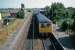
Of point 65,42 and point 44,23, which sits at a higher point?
point 44,23

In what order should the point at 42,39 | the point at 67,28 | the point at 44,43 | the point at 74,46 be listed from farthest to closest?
1. the point at 67,28
2. the point at 42,39
3. the point at 44,43
4. the point at 74,46

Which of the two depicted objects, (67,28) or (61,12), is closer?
(67,28)

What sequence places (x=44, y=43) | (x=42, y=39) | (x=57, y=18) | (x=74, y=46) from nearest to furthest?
(x=74, y=46)
(x=44, y=43)
(x=42, y=39)
(x=57, y=18)

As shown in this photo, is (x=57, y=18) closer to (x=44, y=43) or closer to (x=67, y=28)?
(x=67, y=28)

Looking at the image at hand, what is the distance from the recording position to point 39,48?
60.4 feet

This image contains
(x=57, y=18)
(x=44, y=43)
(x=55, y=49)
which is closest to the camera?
(x=55, y=49)

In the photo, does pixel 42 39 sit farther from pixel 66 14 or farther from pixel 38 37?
pixel 66 14

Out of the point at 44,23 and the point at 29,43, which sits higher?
the point at 44,23

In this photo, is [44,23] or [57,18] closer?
[44,23]

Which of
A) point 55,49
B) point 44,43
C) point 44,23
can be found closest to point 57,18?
point 44,23

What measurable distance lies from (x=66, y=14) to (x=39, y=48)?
1263 inches

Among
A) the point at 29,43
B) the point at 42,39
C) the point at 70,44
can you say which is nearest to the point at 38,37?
the point at 42,39

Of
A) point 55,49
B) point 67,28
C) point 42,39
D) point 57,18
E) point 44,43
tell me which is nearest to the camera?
point 55,49

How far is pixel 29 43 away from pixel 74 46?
4.33 m
